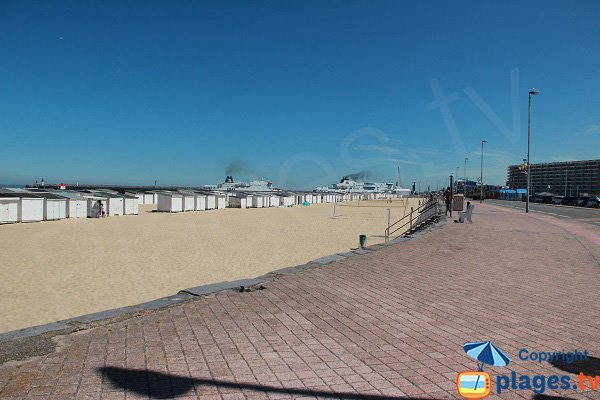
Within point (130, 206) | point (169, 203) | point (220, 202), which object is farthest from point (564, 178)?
point (130, 206)

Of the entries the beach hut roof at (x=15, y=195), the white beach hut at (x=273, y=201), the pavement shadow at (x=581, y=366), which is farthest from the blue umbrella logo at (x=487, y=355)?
the white beach hut at (x=273, y=201)

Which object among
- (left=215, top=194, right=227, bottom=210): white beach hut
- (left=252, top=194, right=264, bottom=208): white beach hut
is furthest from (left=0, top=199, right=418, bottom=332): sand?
(left=252, top=194, right=264, bottom=208): white beach hut

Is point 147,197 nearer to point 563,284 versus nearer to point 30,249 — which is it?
point 30,249

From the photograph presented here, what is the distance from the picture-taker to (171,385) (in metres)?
3.11

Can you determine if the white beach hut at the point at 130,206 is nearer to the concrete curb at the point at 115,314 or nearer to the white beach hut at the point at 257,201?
the white beach hut at the point at 257,201

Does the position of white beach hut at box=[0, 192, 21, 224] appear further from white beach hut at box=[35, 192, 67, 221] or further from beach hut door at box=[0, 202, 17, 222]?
white beach hut at box=[35, 192, 67, 221]

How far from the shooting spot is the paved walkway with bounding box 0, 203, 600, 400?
10.2 feet

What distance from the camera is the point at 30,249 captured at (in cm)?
1459

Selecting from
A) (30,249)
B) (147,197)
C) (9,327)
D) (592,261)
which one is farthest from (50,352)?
(147,197)

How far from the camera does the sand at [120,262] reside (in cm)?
789

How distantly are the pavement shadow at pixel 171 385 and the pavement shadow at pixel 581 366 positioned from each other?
1.36 metres

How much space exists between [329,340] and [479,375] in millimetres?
1371

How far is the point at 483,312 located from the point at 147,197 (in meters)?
52.6

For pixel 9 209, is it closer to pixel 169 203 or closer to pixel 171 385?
pixel 169 203
